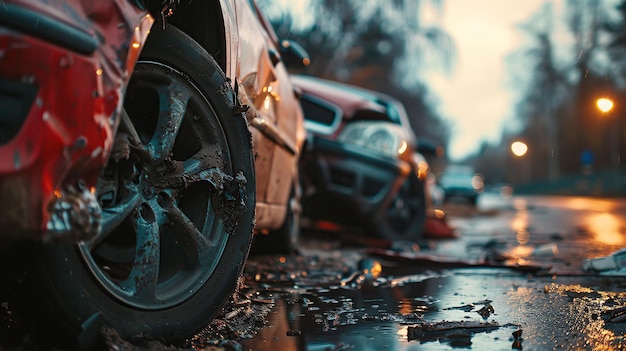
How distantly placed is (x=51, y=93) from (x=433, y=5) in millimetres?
17943

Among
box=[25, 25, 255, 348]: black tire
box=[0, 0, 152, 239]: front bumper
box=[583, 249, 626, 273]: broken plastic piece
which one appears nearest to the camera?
box=[0, 0, 152, 239]: front bumper

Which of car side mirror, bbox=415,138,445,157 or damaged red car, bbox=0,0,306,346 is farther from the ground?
car side mirror, bbox=415,138,445,157

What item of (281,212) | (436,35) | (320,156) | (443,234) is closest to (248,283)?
(281,212)

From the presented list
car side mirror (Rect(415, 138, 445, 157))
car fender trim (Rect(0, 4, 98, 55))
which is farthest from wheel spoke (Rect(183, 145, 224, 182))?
car side mirror (Rect(415, 138, 445, 157))

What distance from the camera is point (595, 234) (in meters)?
11.4

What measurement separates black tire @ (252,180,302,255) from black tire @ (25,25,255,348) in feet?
12.0

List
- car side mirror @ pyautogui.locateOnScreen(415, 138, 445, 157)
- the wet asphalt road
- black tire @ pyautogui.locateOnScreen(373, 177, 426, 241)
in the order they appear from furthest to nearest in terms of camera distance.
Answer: car side mirror @ pyautogui.locateOnScreen(415, 138, 445, 157), black tire @ pyautogui.locateOnScreen(373, 177, 426, 241), the wet asphalt road

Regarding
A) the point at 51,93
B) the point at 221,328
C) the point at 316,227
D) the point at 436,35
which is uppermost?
the point at 436,35

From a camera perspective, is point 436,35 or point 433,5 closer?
point 433,5

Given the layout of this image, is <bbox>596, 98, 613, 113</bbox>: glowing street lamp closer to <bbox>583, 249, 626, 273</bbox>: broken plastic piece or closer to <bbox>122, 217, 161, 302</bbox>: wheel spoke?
Result: <bbox>583, 249, 626, 273</bbox>: broken plastic piece

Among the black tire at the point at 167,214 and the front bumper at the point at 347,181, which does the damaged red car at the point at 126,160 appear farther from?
the front bumper at the point at 347,181

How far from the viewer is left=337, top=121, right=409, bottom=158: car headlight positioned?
9.27 metres

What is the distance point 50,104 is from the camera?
2.24 meters

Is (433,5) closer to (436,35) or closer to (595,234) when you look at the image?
(436,35)
